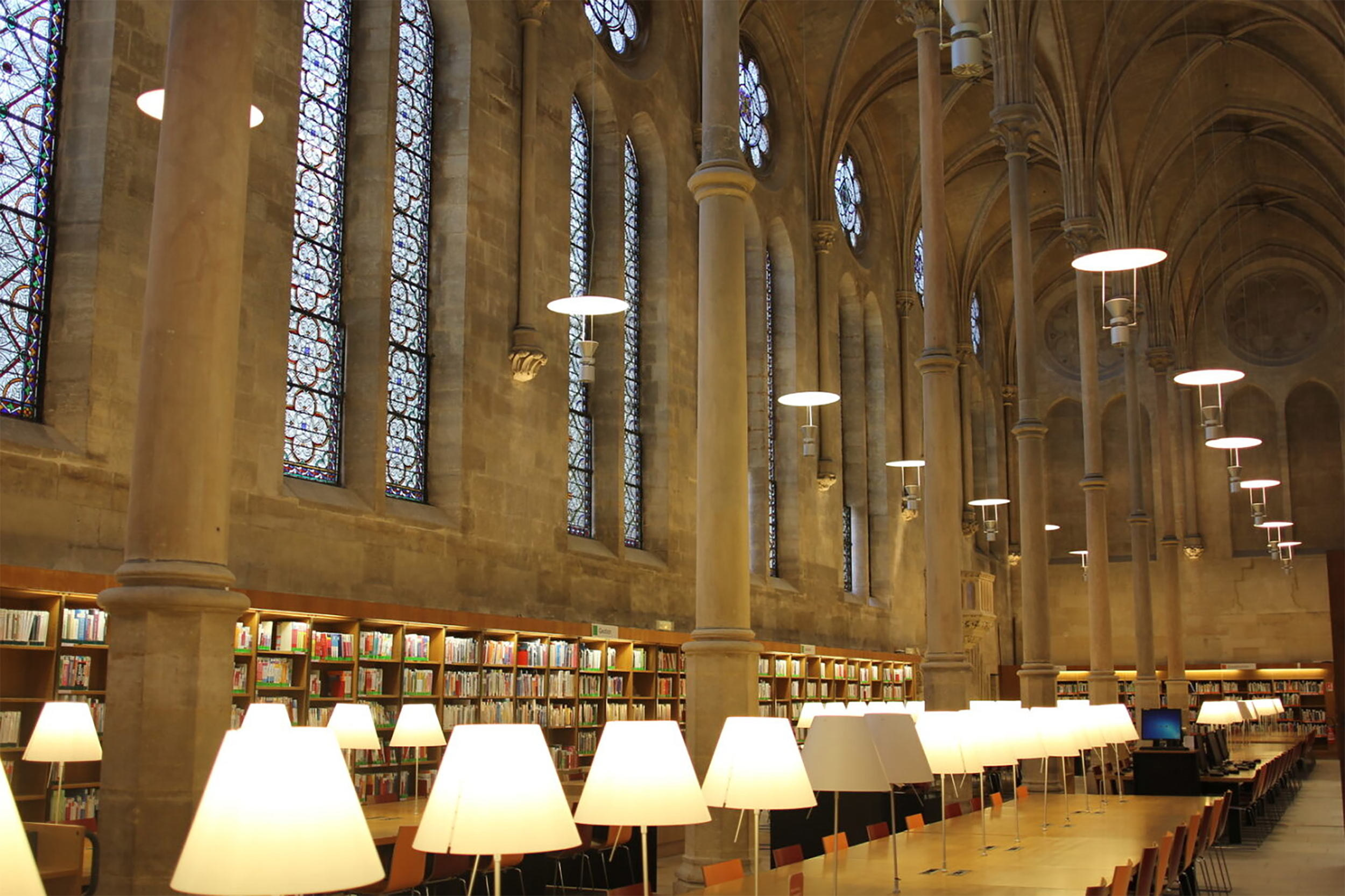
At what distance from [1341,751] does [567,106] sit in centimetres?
1015

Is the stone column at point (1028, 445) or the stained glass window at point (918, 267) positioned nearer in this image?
the stone column at point (1028, 445)

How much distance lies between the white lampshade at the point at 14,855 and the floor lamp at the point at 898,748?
14.7 feet

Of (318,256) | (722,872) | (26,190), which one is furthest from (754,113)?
(722,872)

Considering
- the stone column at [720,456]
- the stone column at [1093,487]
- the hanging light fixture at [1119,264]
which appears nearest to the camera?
the stone column at [720,456]

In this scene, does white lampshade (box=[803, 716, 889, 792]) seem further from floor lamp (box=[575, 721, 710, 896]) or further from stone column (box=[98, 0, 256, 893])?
stone column (box=[98, 0, 256, 893])

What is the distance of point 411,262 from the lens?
13047 mm

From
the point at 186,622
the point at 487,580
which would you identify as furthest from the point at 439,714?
the point at 186,622

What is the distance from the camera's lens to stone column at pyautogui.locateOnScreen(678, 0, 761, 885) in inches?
324

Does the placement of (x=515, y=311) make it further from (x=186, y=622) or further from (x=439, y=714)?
(x=186, y=622)

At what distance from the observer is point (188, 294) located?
211 inches

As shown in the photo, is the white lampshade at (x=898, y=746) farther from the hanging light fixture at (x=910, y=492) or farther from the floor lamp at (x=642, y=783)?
the hanging light fixture at (x=910, y=492)

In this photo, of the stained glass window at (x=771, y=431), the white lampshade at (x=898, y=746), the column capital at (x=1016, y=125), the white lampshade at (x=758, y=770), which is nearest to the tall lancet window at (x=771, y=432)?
the stained glass window at (x=771, y=431)

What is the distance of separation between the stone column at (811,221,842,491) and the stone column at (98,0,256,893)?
16161 mm

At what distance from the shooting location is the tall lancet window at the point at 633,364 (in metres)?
16.2
